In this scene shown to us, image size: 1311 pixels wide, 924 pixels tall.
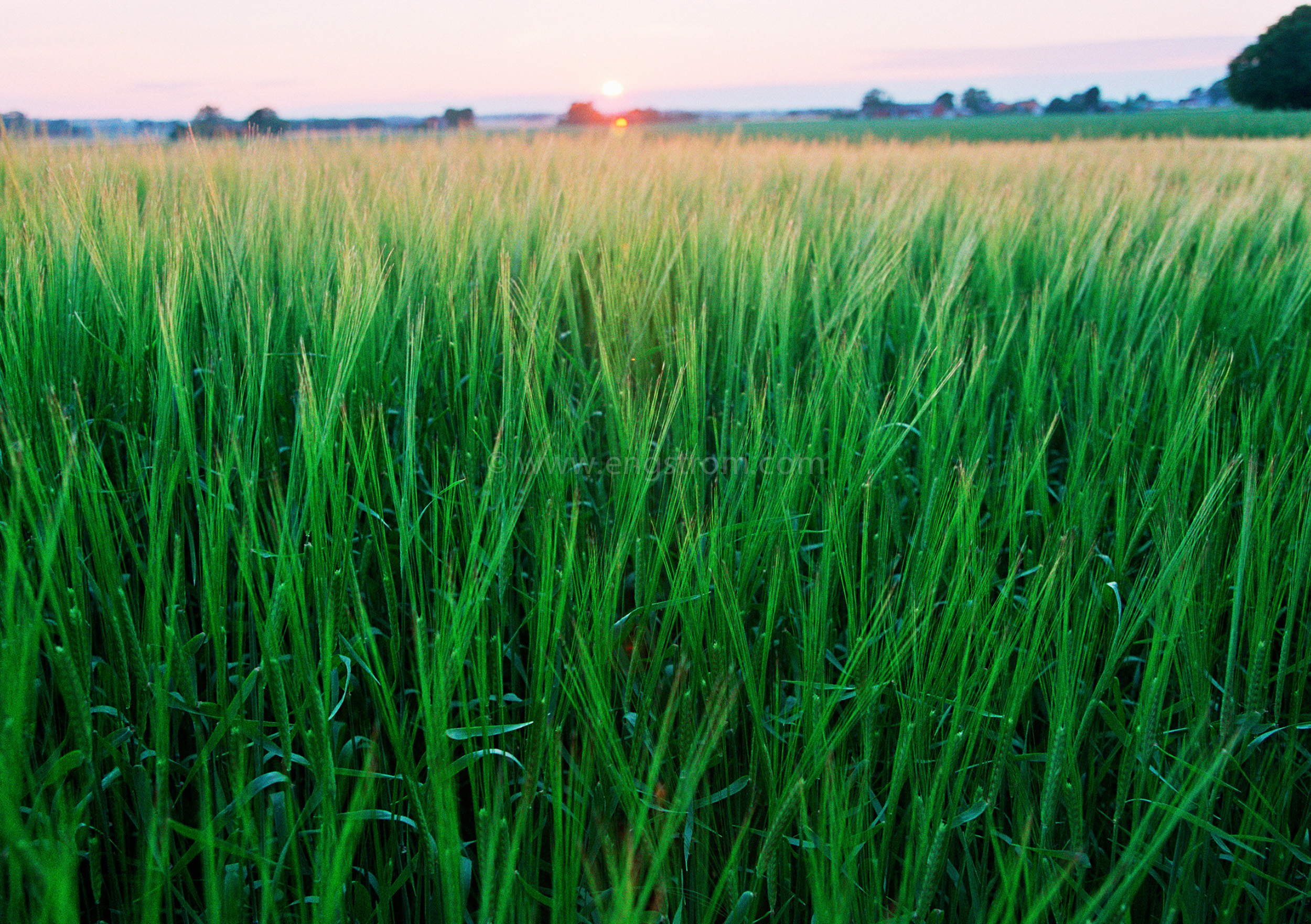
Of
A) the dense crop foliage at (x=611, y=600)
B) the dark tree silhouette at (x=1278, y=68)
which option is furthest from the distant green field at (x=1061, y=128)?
the dense crop foliage at (x=611, y=600)

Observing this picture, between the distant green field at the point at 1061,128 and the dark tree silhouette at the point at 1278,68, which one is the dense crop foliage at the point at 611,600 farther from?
the dark tree silhouette at the point at 1278,68

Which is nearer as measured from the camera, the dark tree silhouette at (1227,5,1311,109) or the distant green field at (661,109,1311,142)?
the distant green field at (661,109,1311,142)

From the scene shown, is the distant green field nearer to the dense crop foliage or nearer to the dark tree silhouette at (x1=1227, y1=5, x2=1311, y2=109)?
the dark tree silhouette at (x1=1227, y1=5, x2=1311, y2=109)

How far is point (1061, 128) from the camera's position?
17.2 m

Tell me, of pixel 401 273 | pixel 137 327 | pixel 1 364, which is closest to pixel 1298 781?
pixel 401 273

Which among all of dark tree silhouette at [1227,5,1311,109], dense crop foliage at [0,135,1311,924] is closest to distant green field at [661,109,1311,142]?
dark tree silhouette at [1227,5,1311,109]

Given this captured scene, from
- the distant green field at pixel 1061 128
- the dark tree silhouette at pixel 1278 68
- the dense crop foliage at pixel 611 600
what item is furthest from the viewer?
the dark tree silhouette at pixel 1278 68

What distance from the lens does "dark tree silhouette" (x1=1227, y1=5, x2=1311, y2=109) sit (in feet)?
88.2

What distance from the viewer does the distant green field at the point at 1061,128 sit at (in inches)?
518

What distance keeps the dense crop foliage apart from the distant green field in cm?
1075

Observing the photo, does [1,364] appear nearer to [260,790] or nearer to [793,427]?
[260,790]

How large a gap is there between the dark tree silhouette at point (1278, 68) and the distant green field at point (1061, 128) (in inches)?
346

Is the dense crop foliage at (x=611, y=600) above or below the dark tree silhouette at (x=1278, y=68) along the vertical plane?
below

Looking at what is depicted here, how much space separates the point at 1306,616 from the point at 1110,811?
1.36 feet
